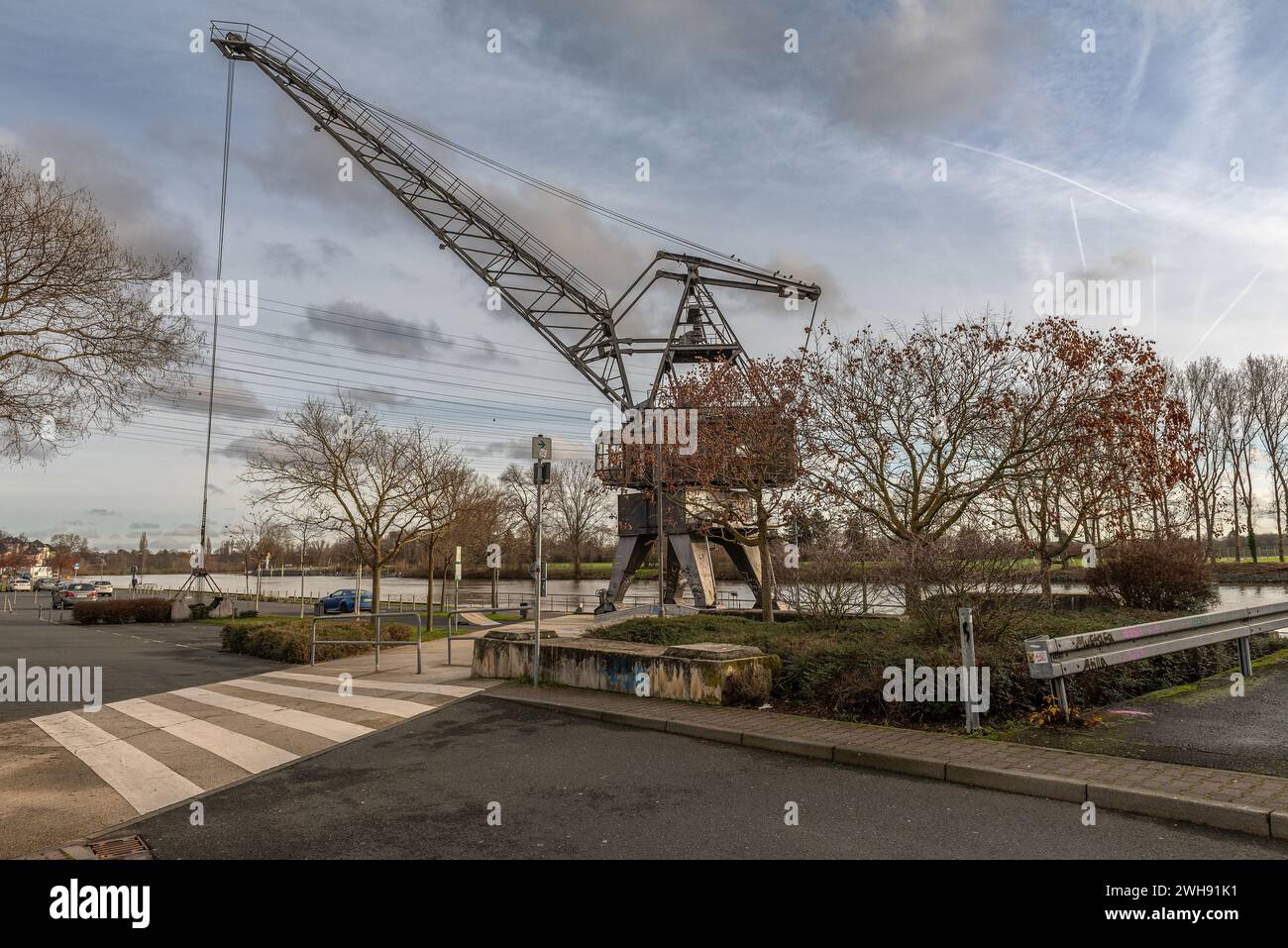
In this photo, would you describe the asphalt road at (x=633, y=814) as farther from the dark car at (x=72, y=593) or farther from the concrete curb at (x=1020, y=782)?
the dark car at (x=72, y=593)

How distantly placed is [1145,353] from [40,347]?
19.6m

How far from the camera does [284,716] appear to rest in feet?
33.3

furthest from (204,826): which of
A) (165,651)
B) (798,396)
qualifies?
(165,651)

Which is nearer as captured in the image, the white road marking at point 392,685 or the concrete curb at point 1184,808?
the concrete curb at point 1184,808

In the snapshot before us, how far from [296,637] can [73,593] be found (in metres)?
41.1

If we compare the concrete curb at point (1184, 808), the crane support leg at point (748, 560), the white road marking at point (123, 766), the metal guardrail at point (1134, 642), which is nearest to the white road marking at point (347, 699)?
the white road marking at point (123, 766)

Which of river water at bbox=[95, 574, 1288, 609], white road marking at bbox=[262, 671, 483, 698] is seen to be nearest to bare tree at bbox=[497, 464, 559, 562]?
river water at bbox=[95, 574, 1288, 609]

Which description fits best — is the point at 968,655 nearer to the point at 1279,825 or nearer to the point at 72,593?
the point at 1279,825

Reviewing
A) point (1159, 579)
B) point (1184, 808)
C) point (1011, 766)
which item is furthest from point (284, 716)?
point (1159, 579)

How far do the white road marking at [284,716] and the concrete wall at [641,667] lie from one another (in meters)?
3.18

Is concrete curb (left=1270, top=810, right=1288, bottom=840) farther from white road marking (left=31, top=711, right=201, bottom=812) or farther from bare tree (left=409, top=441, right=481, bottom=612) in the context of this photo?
bare tree (left=409, top=441, right=481, bottom=612)

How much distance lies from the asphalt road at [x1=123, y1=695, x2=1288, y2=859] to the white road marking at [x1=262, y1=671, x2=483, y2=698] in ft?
12.2

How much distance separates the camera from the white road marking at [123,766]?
21.4ft
